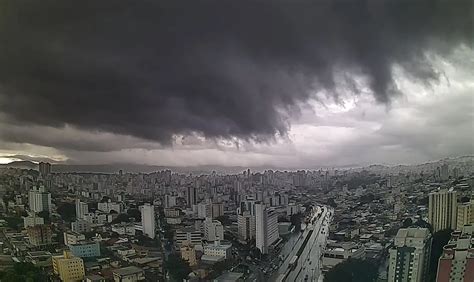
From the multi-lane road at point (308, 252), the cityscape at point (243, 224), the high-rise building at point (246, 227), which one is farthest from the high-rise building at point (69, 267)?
the multi-lane road at point (308, 252)

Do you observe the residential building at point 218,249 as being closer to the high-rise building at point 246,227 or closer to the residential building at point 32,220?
the high-rise building at point 246,227

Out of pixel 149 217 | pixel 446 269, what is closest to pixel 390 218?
pixel 446 269

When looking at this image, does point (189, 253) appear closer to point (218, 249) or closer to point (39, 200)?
point (218, 249)

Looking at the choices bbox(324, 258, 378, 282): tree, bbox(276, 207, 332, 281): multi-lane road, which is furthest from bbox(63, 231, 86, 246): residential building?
bbox(324, 258, 378, 282): tree

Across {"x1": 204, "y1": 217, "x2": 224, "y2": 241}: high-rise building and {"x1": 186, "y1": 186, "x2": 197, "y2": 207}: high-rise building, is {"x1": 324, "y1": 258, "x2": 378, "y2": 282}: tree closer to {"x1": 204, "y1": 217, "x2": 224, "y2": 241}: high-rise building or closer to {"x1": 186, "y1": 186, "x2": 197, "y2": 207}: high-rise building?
{"x1": 204, "y1": 217, "x2": 224, "y2": 241}: high-rise building

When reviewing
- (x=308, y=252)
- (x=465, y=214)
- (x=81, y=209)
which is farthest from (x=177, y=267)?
(x=465, y=214)

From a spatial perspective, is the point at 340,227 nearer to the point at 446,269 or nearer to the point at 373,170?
the point at 373,170

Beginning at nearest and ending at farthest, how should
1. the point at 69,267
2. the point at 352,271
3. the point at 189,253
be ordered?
the point at 69,267, the point at 189,253, the point at 352,271
